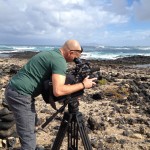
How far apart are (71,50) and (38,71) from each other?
0.51 metres

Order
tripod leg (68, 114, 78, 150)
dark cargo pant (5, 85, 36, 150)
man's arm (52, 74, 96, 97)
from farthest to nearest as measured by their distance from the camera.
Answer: tripod leg (68, 114, 78, 150) → dark cargo pant (5, 85, 36, 150) → man's arm (52, 74, 96, 97)

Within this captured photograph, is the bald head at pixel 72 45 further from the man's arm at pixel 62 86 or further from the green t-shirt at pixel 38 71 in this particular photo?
the man's arm at pixel 62 86

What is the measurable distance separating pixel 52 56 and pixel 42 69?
0.73 ft

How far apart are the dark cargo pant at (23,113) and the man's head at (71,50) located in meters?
0.78

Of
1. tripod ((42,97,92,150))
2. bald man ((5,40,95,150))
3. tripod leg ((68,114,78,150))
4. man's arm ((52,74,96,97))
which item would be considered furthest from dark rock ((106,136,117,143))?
man's arm ((52,74,96,97))

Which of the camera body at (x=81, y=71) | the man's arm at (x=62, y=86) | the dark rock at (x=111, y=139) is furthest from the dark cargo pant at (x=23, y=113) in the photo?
the dark rock at (x=111, y=139)

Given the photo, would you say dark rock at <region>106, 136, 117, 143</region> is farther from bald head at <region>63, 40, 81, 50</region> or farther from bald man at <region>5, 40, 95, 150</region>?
bald head at <region>63, 40, 81, 50</region>

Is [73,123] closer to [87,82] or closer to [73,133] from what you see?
[73,133]

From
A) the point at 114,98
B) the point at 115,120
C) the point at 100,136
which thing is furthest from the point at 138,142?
the point at 114,98

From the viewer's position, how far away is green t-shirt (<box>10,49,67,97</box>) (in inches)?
173

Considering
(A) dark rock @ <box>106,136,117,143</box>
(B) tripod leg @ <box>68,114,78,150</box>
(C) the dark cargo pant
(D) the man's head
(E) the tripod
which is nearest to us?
(D) the man's head

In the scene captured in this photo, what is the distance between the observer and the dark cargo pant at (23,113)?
4656mm

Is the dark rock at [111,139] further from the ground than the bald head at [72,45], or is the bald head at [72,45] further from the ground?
the bald head at [72,45]

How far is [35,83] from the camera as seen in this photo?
15.0ft
